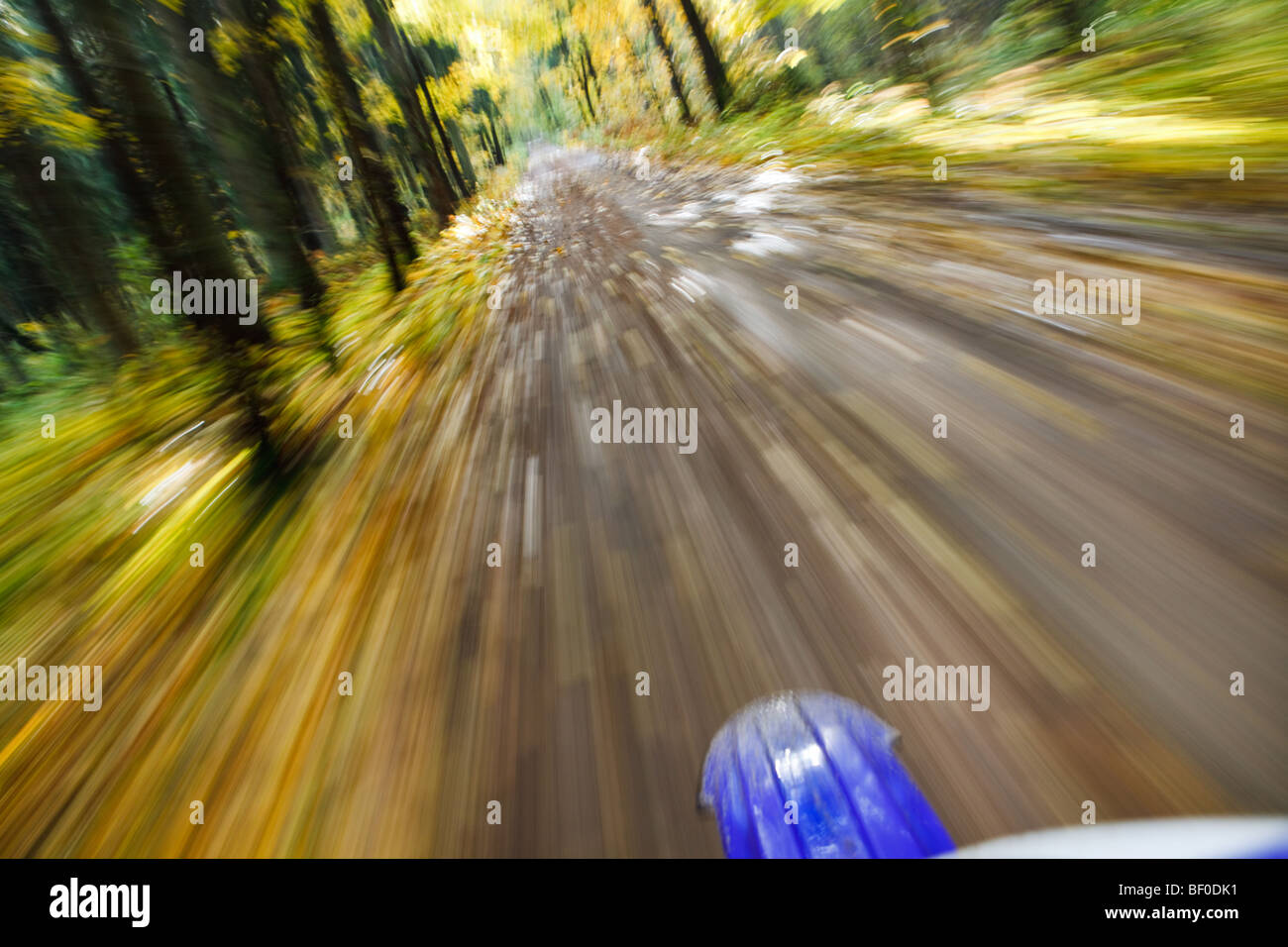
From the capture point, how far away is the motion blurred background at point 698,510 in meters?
1.68

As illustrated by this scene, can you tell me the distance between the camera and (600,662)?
2.09 metres

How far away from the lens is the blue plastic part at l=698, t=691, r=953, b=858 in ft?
5.00

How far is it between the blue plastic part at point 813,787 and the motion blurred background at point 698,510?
7 cm

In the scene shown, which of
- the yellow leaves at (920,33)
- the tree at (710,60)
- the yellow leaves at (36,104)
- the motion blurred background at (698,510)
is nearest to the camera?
the motion blurred background at (698,510)

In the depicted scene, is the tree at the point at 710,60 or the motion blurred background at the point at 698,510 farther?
the tree at the point at 710,60

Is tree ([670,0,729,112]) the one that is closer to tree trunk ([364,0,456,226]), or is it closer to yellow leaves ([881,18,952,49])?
yellow leaves ([881,18,952,49])

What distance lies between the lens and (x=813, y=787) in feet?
5.60

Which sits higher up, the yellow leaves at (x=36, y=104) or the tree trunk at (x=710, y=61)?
the tree trunk at (x=710, y=61)

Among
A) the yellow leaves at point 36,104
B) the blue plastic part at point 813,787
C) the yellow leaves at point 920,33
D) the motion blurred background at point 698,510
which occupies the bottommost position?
the blue plastic part at point 813,787

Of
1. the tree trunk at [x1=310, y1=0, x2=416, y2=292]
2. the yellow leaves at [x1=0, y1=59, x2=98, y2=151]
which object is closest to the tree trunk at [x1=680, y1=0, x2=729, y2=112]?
the tree trunk at [x1=310, y1=0, x2=416, y2=292]

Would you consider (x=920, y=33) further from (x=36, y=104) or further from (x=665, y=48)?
(x=36, y=104)

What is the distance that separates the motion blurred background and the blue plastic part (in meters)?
0.07

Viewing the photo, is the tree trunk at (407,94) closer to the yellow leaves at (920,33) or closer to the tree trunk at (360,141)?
the tree trunk at (360,141)

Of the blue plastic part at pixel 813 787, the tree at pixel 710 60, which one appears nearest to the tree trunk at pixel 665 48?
the tree at pixel 710 60
